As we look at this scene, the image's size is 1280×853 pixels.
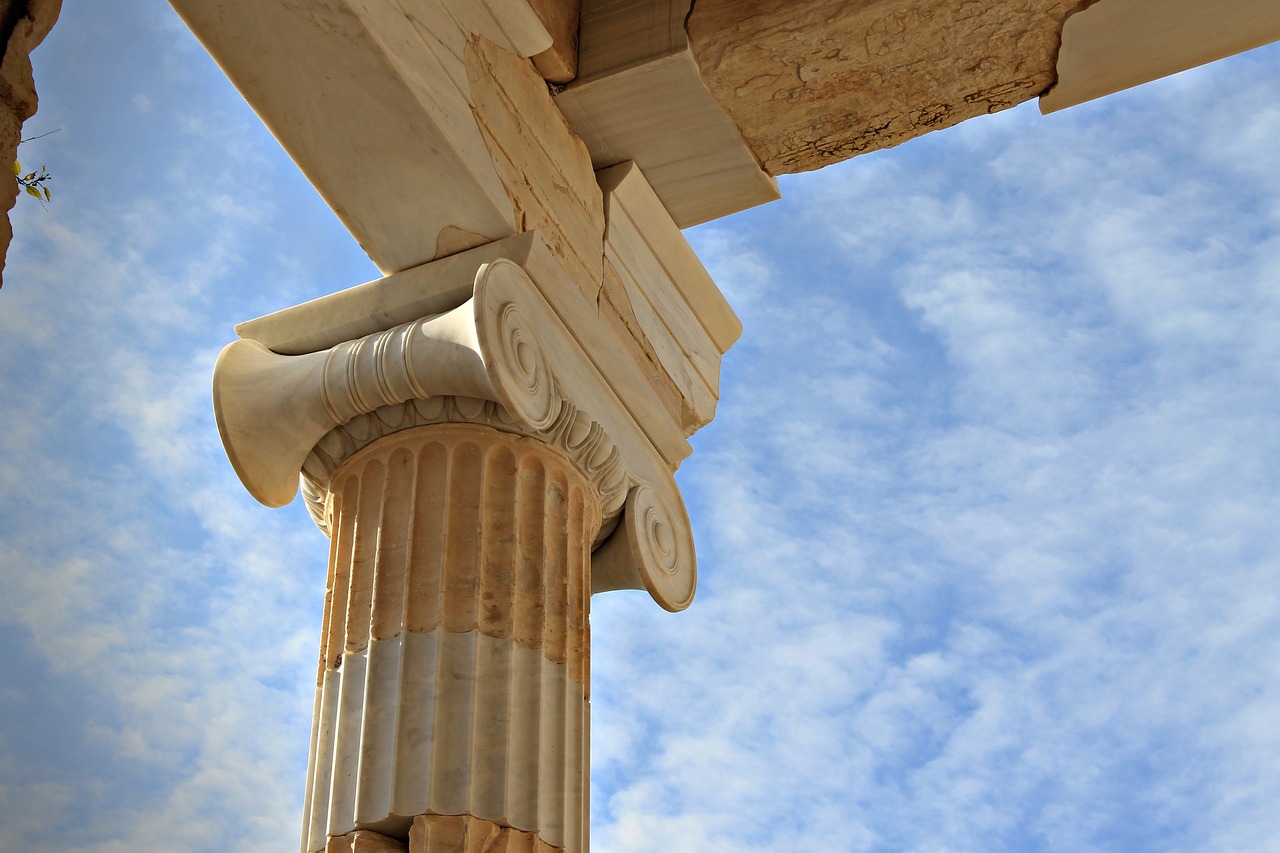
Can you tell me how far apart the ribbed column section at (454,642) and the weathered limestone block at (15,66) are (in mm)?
2740

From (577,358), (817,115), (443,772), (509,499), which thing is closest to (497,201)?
(577,358)

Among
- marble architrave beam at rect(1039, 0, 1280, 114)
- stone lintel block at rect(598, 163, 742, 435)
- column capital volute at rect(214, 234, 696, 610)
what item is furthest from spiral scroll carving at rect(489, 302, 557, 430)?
marble architrave beam at rect(1039, 0, 1280, 114)

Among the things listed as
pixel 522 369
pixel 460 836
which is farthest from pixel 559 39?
pixel 460 836

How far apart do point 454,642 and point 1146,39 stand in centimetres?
373

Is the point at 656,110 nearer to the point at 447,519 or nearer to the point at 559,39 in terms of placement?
the point at 559,39

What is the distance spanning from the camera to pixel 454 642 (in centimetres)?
474

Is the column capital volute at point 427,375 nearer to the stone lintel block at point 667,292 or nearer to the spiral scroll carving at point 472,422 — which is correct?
the spiral scroll carving at point 472,422

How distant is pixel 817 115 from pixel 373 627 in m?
2.96

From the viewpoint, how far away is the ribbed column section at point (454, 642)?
4.52 meters

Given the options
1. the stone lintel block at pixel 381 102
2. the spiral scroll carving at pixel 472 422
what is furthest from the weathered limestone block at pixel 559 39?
the spiral scroll carving at pixel 472 422

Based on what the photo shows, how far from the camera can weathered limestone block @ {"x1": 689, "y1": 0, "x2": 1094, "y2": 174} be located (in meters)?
5.73

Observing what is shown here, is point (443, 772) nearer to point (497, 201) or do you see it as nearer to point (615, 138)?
point (497, 201)

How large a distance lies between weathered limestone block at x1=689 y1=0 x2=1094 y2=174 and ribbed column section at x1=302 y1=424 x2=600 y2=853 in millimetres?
1869

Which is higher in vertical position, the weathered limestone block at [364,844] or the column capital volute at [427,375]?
the column capital volute at [427,375]
